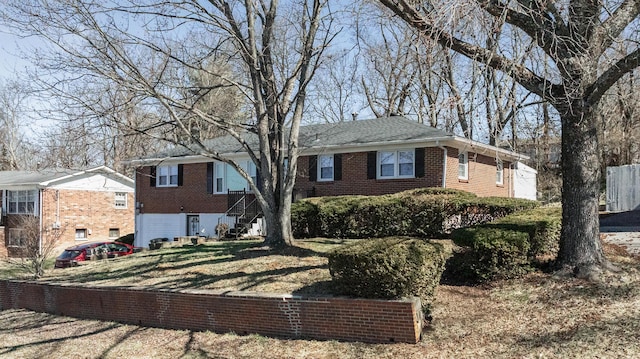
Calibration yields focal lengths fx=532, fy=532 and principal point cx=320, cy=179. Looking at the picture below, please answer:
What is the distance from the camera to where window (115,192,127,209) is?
3447 centimetres

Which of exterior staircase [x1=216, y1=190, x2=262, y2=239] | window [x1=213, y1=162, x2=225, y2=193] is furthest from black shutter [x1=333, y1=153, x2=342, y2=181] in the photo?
window [x1=213, y1=162, x2=225, y2=193]

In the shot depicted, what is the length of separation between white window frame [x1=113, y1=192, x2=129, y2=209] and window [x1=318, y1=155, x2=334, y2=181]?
1863 centimetres

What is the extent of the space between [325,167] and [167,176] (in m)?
9.35

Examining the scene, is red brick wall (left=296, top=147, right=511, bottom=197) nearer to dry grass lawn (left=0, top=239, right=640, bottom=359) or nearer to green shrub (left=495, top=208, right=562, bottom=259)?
green shrub (left=495, top=208, right=562, bottom=259)

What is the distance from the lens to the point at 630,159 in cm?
3225

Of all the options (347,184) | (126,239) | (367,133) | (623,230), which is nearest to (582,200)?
(623,230)

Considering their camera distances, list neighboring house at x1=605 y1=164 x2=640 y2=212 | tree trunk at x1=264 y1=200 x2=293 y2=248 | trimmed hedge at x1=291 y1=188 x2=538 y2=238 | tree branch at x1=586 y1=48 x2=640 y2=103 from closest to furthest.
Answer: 1. tree branch at x1=586 y1=48 x2=640 y2=103
2. tree trunk at x1=264 y1=200 x2=293 y2=248
3. trimmed hedge at x1=291 y1=188 x2=538 y2=238
4. neighboring house at x1=605 y1=164 x2=640 y2=212

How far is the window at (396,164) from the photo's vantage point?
18.9m

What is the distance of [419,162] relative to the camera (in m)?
18.5

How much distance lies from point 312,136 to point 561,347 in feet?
54.5

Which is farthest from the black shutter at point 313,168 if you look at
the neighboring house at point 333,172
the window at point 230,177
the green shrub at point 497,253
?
A: the green shrub at point 497,253

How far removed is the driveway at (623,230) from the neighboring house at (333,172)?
11.3ft

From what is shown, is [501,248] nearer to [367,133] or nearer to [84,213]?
[367,133]

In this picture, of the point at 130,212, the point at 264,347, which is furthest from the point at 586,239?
the point at 130,212
